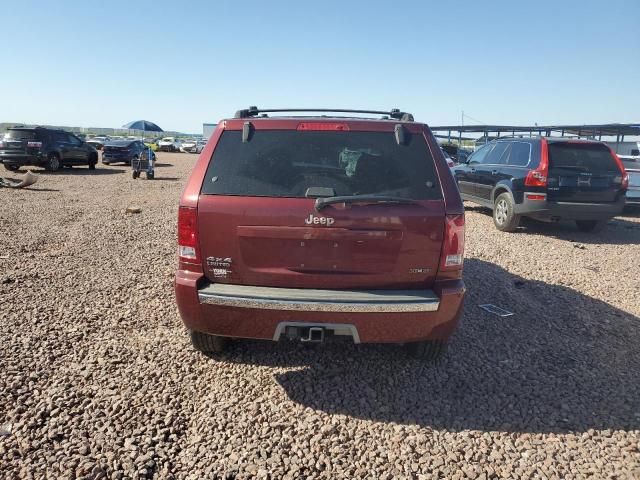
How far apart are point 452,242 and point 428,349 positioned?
36.0 inches

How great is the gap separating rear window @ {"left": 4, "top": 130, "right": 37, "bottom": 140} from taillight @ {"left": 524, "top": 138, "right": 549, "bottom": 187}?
1871 centimetres

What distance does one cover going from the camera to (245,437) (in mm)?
2617

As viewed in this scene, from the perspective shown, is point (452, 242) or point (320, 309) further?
point (452, 242)

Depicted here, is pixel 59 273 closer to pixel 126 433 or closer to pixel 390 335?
pixel 126 433

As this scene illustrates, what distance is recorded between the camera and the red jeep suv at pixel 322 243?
9.30ft

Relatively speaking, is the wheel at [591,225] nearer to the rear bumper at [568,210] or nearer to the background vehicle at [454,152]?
the rear bumper at [568,210]

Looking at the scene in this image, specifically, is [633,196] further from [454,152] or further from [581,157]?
[454,152]

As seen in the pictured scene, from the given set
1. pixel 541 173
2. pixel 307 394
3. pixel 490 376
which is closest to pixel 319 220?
pixel 307 394

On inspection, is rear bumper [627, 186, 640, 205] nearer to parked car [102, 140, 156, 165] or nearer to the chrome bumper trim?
the chrome bumper trim

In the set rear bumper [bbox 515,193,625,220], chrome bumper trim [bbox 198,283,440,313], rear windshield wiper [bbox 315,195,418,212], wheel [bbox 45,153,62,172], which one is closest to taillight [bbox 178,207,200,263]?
chrome bumper trim [bbox 198,283,440,313]

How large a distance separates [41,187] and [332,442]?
600 inches

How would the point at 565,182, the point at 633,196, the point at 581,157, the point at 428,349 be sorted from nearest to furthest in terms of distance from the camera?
the point at 428,349
the point at 565,182
the point at 581,157
the point at 633,196

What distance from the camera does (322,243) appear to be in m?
2.86

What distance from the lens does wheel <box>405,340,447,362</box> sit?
3.29 metres
